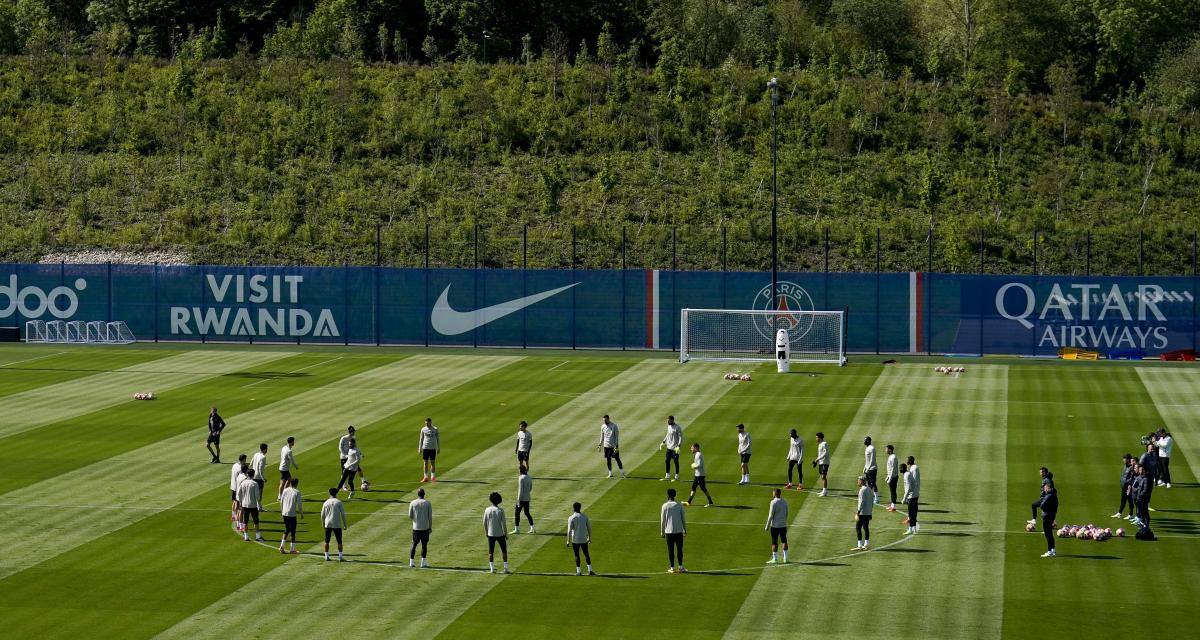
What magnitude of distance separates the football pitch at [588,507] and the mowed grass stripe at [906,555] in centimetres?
9

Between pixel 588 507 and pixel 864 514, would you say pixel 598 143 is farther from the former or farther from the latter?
pixel 864 514

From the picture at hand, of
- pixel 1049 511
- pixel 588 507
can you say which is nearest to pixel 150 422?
pixel 588 507

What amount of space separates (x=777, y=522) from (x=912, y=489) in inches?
163

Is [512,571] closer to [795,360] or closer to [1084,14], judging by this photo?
[795,360]

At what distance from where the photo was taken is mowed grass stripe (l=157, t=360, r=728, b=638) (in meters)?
27.2

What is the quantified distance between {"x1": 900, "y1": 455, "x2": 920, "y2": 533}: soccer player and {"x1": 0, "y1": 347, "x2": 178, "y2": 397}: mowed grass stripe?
116ft

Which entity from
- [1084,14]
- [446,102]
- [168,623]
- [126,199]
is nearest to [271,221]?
[126,199]

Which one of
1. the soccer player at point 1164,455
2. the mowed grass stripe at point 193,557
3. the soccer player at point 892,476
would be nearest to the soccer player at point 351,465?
the mowed grass stripe at point 193,557

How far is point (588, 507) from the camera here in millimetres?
36125

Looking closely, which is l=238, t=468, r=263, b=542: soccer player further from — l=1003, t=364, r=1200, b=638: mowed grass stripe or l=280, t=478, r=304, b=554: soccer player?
l=1003, t=364, r=1200, b=638: mowed grass stripe

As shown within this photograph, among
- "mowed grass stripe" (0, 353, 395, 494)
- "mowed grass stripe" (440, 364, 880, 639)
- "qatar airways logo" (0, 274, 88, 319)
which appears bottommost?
"mowed grass stripe" (440, 364, 880, 639)

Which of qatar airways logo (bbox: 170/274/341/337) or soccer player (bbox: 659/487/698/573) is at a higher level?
qatar airways logo (bbox: 170/274/341/337)

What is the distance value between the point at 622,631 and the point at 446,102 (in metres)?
89.1

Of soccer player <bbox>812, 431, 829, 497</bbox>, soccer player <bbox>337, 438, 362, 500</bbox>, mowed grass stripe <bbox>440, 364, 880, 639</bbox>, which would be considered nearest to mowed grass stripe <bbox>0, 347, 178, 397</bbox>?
soccer player <bbox>337, 438, 362, 500</bbox>
